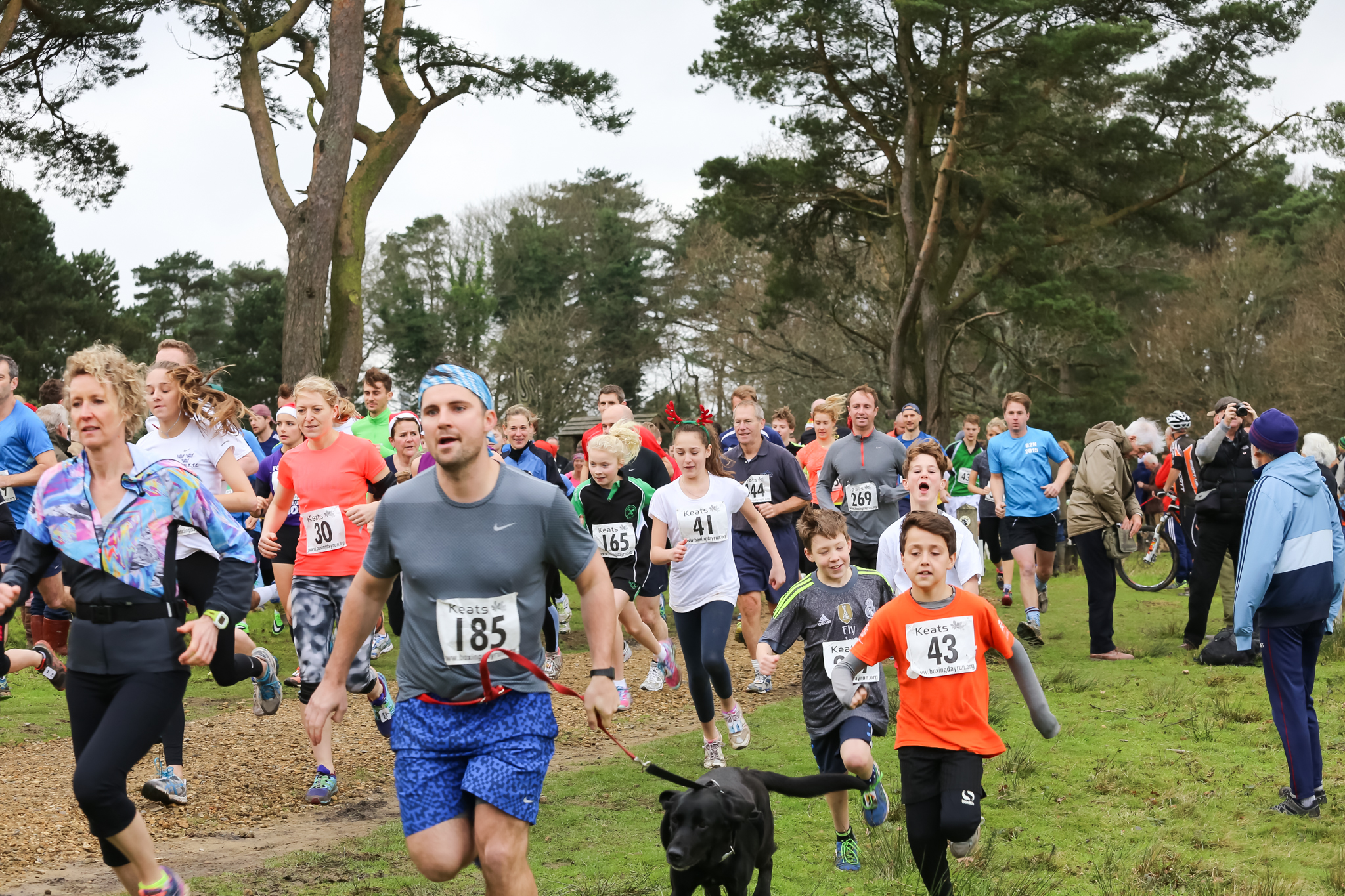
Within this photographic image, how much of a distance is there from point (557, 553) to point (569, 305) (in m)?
42.2

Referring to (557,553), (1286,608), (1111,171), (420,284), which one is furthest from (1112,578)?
(420,284)

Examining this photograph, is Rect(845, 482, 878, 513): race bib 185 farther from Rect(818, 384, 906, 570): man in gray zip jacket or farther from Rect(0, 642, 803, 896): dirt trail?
Rect(0, 642, 803, 896): dirt trail

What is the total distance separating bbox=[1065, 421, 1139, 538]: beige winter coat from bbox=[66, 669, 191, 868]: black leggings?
8.79m

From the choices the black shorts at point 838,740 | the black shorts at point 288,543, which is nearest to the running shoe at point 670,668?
the black shorts at point 288,543

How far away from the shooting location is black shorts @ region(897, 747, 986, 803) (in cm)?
461

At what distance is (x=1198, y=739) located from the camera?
315 inches

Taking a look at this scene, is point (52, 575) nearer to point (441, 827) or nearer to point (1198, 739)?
point (441, 827)

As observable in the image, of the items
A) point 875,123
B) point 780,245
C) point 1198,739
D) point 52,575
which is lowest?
point 1198,739

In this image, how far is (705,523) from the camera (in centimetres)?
766

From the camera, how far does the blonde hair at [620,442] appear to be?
8.94 meters

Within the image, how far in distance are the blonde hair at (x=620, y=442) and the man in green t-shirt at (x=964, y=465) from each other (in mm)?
5856

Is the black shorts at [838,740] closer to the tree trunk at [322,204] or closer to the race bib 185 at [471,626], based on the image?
the race bib 185 at [471,626]

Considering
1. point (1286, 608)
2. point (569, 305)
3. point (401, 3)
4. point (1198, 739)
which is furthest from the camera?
point (569, 305)

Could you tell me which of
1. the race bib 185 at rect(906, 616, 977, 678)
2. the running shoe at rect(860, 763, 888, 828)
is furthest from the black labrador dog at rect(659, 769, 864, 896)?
the running shoe at rect(860, 763, 888, 828)
